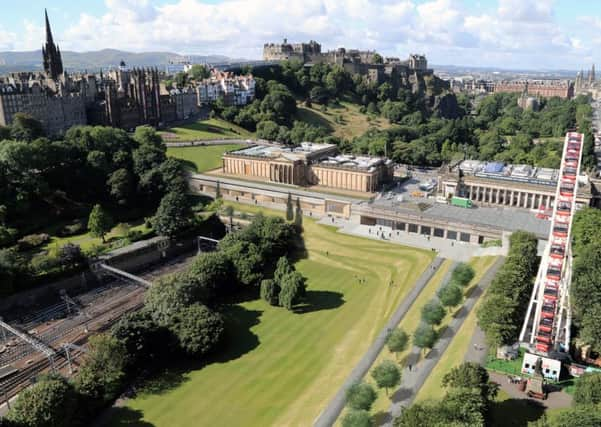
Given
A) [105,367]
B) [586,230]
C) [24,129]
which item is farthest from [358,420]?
[24,129]

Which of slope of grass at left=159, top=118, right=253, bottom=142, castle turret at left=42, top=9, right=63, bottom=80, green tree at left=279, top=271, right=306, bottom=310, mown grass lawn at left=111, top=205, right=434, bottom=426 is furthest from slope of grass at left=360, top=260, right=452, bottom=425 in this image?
castle turret at left=42, top=9, right=63, bottom=80

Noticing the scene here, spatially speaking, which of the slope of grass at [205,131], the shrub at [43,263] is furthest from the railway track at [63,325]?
the slope of grass at [205,131]

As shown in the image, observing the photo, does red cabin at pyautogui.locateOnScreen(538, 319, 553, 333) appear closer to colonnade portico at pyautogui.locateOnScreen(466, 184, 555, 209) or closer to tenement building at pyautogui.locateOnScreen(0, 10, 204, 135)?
colonnade portico at pyautogui.locateOnScreen(466, 184, 555, 209)

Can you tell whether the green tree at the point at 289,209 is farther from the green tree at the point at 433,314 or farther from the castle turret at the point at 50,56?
the castle turret at the point at 50,56

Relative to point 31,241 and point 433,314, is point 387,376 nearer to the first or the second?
point 433,314

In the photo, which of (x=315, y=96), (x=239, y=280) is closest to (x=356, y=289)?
(x=239, y=280)
